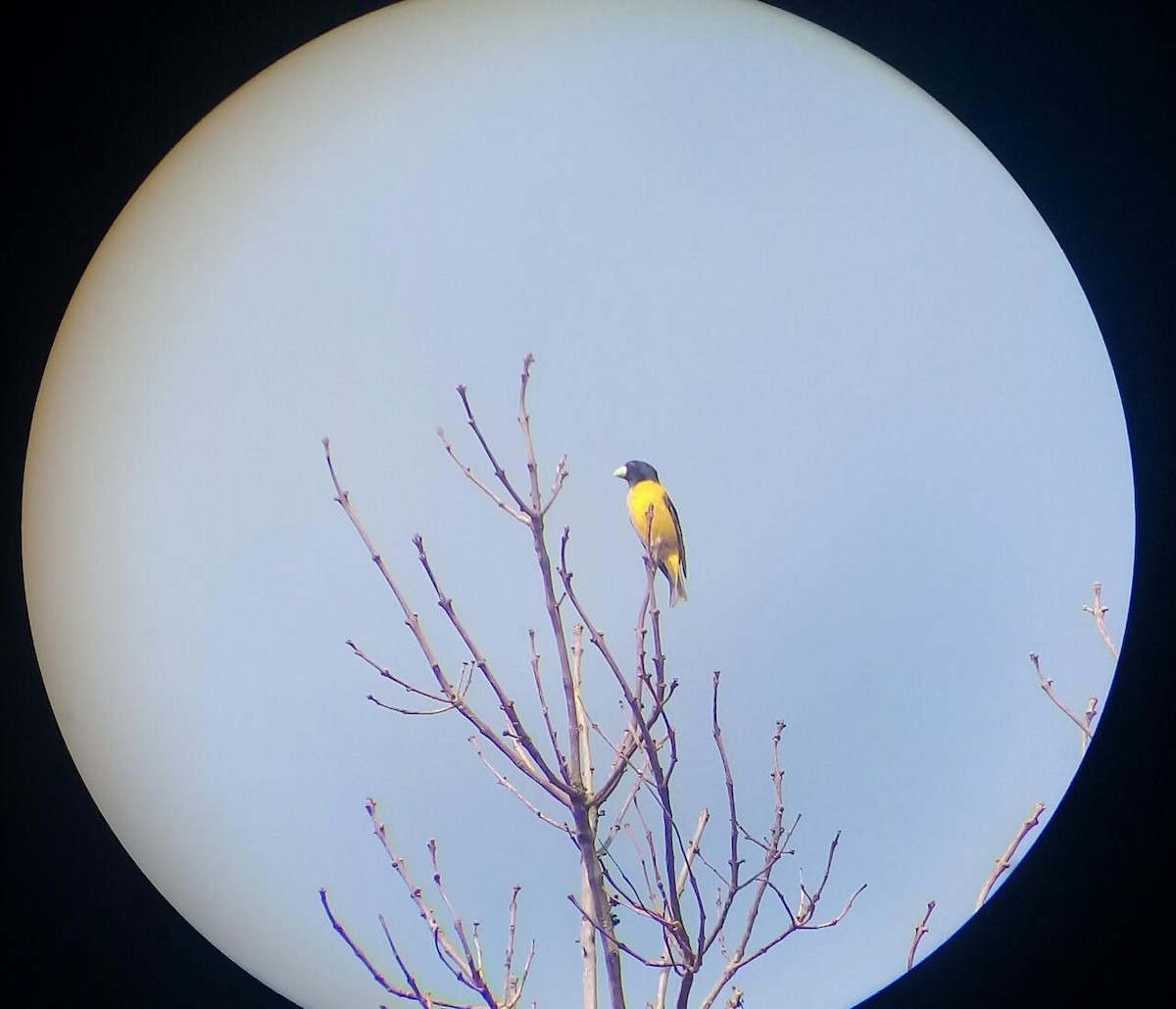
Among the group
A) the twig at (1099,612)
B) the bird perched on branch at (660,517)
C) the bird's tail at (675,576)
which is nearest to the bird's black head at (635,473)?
the bird perched on branch at (660,517)

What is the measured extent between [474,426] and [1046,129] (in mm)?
1071

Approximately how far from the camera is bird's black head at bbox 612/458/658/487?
9.09 ft

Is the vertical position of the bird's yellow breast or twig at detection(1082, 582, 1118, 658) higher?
the bird's yellow breast

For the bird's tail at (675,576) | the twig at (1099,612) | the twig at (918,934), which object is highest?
the bird's tail at (675,576)

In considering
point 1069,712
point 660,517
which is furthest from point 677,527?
point 1069,712

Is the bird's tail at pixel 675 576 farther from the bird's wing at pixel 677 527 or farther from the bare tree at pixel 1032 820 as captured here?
the bare tree at pixel 1032 820

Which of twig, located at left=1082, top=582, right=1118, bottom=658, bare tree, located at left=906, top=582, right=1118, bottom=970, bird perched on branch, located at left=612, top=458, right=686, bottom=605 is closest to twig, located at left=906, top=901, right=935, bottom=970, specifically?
bare tree, located at left=906, top=582, right=1118, bottom=970

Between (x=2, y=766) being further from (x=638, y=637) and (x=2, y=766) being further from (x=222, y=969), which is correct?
(x=638, y=637)

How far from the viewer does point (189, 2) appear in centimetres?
131

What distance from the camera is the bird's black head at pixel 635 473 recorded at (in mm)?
2770

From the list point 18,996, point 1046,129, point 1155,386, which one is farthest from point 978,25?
point 18,996

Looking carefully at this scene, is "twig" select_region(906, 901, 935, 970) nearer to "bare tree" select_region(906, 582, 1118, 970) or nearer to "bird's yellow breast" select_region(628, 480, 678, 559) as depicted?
"bare tree" select_region(906, 582, 1118, 970)

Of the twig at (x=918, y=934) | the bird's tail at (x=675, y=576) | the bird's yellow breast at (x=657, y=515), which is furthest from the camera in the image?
the bird's tail at (x=675, y=576)

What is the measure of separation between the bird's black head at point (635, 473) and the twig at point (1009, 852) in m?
1.42
